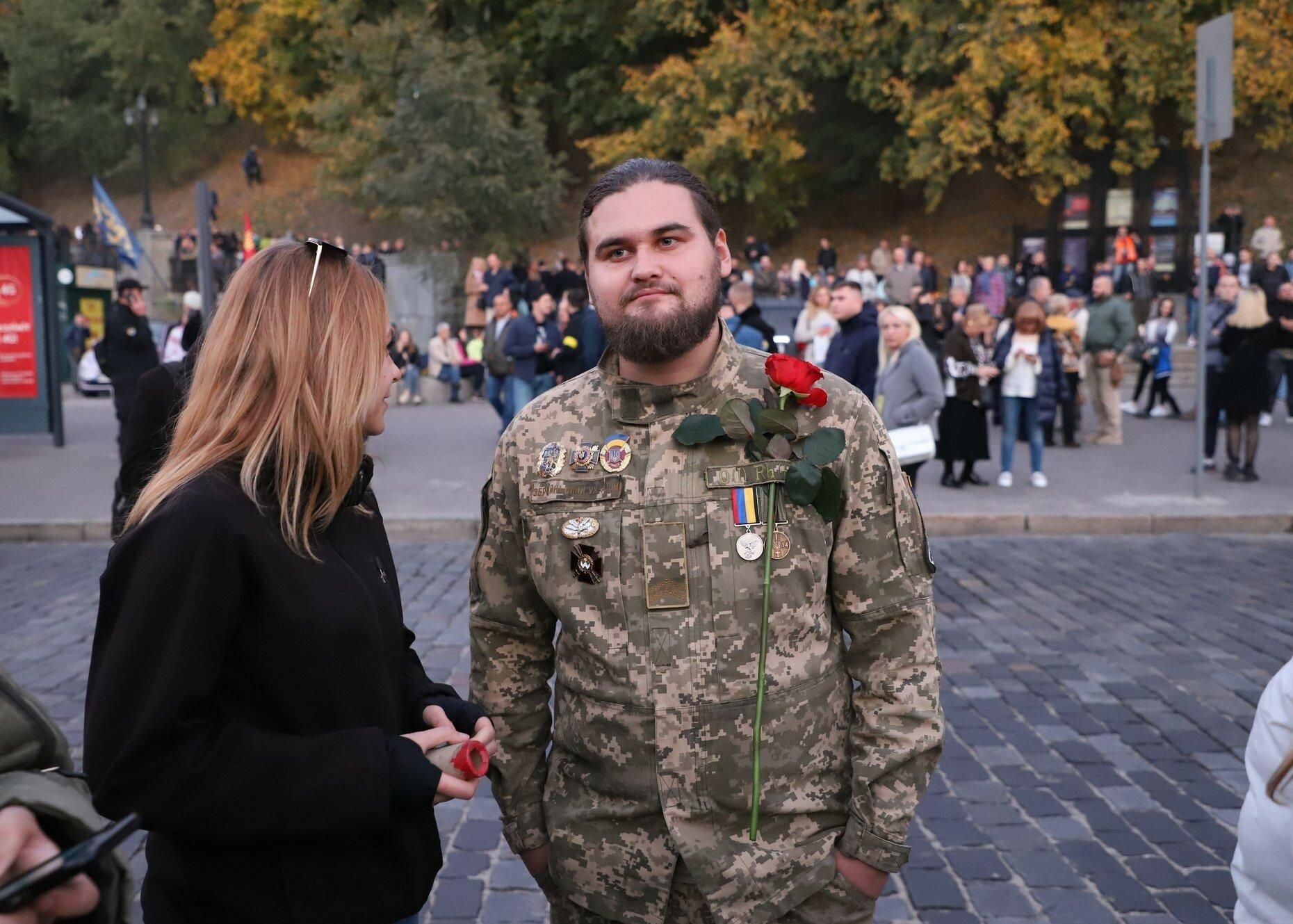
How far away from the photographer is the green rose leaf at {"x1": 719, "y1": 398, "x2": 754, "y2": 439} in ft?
7.25

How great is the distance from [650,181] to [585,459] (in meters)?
0.52

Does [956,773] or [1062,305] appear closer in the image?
[956,773]

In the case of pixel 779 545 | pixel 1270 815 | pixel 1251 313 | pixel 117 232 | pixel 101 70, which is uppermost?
pixel 101 70

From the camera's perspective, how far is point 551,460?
2.29 meters

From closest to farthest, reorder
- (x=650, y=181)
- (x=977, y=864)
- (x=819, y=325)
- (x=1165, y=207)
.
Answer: (x=650, y=181)
(x=977, y=864)
(x=819, y=325)
(x=1165, y=207)

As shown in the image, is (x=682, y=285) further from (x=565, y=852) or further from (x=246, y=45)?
(x=246, y=45)

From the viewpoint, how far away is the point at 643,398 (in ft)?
7.55

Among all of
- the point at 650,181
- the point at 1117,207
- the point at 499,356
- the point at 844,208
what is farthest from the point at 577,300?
the point at 844,208

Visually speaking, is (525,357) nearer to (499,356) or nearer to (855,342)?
(499,356)

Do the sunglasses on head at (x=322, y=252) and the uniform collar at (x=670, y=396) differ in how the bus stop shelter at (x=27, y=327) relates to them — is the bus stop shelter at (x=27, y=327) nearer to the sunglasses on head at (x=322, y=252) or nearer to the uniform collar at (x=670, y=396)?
the sunglasses on head at (x=322, y=252)

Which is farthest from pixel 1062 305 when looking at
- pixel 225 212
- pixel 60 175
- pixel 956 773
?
pixel 60 175

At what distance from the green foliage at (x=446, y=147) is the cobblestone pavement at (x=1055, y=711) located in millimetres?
23649

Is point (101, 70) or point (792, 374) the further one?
point (101, 70)

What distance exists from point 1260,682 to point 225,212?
47.1 metres
